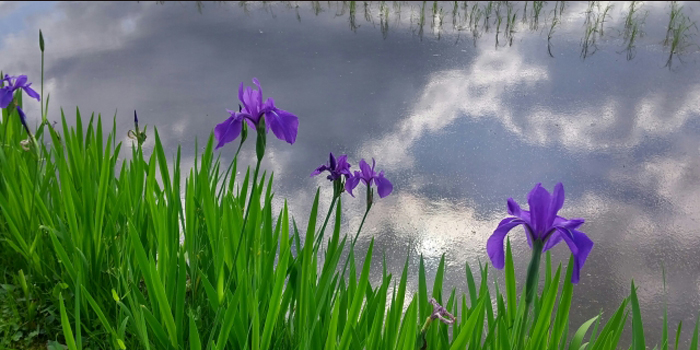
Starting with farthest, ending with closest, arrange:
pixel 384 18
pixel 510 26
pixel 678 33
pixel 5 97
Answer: pixel 384 18, pixel 510 26, pixel 678 33, pixel 5 97

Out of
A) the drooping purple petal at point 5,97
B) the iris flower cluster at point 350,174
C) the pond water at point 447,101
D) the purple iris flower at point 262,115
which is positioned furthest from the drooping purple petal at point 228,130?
the pond water at point 447,101

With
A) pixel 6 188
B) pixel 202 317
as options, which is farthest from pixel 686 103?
pixel 6 188

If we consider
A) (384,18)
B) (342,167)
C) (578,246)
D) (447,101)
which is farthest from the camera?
(384,18)

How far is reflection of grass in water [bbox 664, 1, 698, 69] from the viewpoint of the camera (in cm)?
302

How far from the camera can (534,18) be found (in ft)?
11.3

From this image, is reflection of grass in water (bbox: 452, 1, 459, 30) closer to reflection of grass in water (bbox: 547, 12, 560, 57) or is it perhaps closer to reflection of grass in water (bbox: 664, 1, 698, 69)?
reflection of grass in water (bbox: 547, 12, 560, 57)

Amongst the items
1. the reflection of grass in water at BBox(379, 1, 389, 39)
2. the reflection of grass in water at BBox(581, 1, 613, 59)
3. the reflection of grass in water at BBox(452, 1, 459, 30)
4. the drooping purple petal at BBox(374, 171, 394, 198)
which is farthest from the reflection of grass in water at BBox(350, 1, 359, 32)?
the drooping purple petal at BBox(374, 171, 394, 198)

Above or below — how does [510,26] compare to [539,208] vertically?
Answer: below

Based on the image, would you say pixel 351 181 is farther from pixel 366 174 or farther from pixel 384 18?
pixel 384 18

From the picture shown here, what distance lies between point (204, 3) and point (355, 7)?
3.29ft

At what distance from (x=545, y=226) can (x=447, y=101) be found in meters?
1.98

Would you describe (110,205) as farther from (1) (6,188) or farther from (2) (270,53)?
(2) (270,53)

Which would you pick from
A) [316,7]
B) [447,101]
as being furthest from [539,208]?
[316,7]

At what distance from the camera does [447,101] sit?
2682 millimetres
